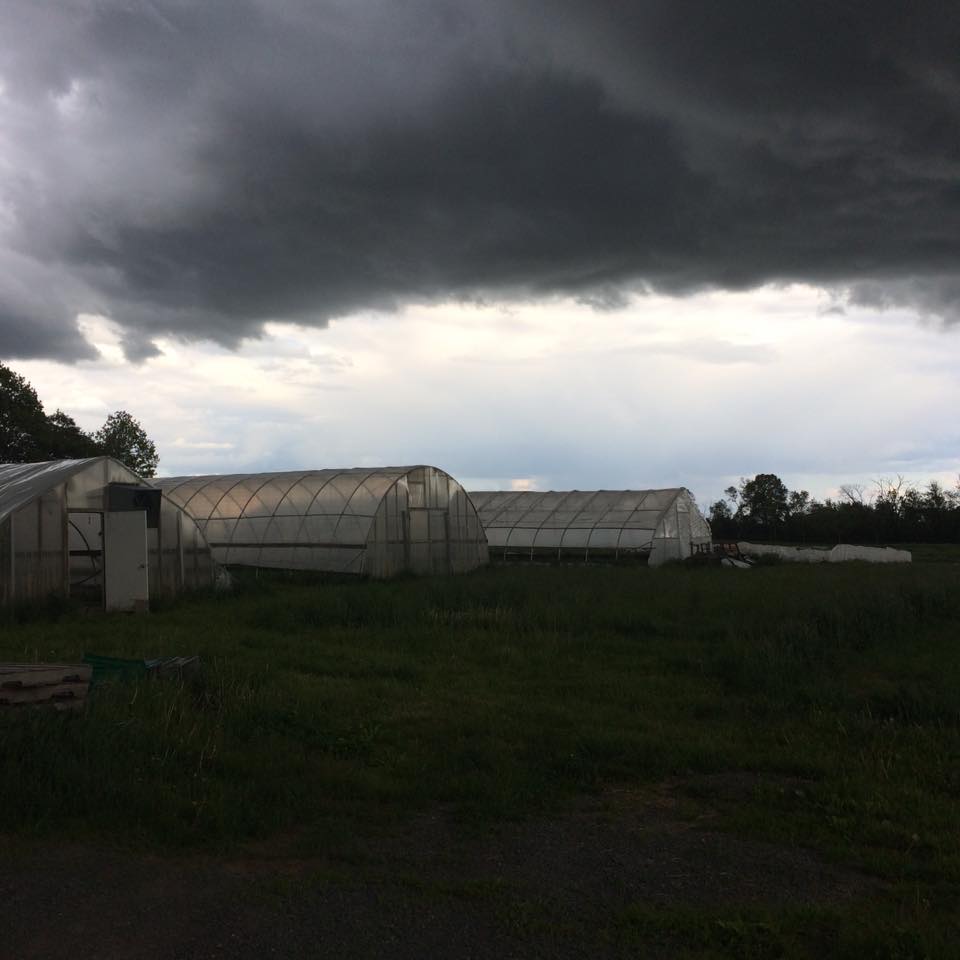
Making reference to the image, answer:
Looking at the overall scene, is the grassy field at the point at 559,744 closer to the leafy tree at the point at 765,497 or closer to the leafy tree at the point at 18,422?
the leafy tree at the point at 18,422

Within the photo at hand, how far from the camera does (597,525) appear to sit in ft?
105

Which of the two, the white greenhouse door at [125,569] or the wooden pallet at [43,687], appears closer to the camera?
the wooden pallet at [43,687]

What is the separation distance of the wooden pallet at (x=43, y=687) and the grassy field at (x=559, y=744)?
0.81 feet

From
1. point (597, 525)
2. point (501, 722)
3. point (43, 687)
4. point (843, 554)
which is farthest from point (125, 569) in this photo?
point (843, 554)

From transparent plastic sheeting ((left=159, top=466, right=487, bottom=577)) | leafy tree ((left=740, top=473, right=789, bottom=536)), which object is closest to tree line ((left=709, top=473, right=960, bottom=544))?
leafy tree ((left=740, top=473, right=789, bottom=536))

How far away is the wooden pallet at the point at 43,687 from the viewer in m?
7.05

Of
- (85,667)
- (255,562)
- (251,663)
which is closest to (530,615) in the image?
(251,663)

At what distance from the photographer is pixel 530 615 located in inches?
555

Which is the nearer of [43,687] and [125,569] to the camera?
[43,687]

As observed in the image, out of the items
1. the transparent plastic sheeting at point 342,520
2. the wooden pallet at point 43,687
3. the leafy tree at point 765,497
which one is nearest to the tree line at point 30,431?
the transparent plastic sheeting at point 342,520

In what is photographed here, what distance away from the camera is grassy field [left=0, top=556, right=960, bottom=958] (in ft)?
17.1

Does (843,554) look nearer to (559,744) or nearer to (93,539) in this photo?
(93,539)

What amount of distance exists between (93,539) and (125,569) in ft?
9.99

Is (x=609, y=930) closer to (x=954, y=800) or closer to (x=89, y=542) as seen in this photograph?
(x=954, y=800)
